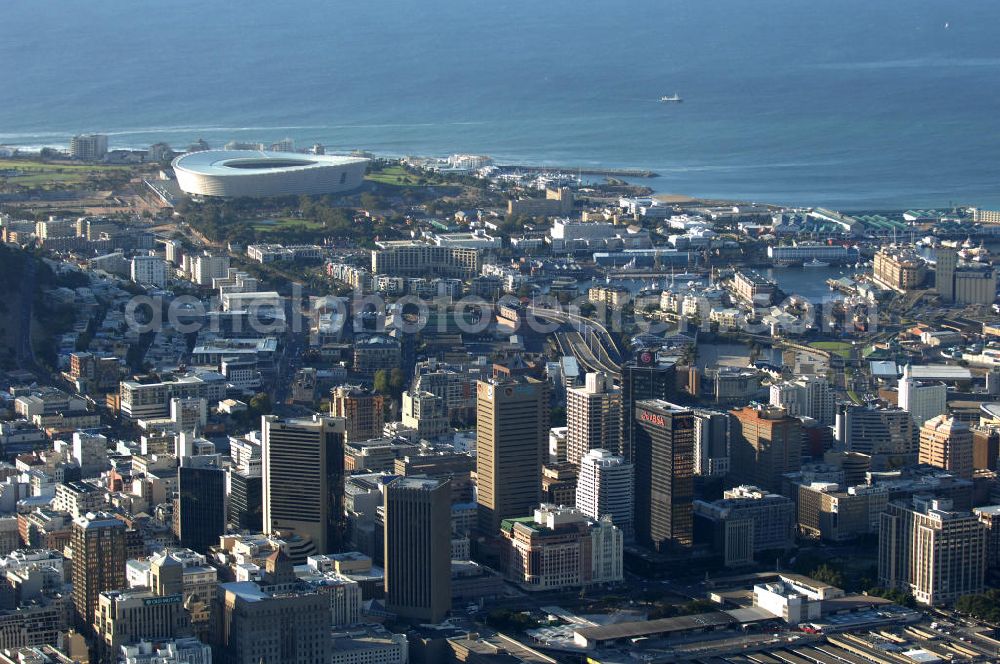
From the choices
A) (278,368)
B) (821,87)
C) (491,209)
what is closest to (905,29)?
(821,87)

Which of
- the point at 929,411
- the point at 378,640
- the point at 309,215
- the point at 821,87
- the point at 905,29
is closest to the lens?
the point at 378,640

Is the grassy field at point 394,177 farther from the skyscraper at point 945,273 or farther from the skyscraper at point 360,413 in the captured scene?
the skyscraper at point 360,413

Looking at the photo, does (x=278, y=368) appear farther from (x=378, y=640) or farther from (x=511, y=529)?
(x=378, y=640)

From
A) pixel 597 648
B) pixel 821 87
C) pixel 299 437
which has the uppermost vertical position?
pixel 821 87

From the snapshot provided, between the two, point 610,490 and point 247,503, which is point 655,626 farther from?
point 247,503

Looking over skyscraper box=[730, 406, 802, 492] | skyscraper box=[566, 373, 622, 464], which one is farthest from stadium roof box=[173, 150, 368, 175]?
skyscraper box=[730, 406, 802, 492]
